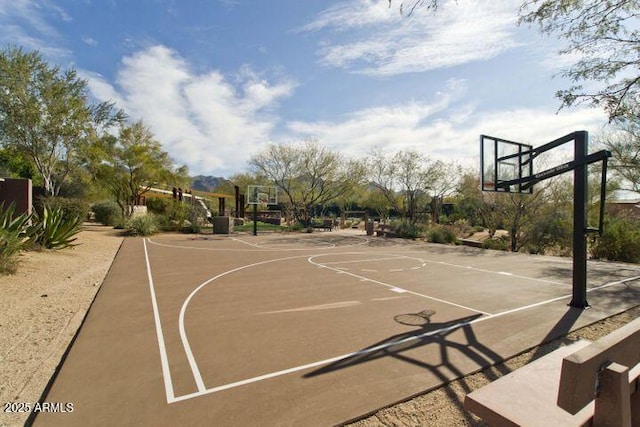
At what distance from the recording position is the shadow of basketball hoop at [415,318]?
548 centimetres

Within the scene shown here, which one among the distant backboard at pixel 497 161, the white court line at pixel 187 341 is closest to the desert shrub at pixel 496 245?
the distant backboard at pixel 497 161

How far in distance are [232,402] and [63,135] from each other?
60.8 feet

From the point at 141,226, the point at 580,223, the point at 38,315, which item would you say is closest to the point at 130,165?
the point at 141,226

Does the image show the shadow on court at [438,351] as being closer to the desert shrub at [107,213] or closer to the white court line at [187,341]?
the white court line at [187,341]

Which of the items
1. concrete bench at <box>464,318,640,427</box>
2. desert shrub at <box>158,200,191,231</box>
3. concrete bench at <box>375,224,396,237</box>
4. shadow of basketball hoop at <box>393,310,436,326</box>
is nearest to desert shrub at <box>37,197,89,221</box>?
desert shrub at <box>158,200,191,231</box>

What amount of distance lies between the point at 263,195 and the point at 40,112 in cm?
1569

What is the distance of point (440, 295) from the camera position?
736 cm

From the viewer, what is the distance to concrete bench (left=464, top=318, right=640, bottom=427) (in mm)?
1794

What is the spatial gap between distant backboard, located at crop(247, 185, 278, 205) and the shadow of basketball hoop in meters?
21.3

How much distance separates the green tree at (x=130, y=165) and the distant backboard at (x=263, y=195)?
8.44 m

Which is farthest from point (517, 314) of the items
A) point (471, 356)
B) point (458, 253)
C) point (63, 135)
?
point (63, 135)

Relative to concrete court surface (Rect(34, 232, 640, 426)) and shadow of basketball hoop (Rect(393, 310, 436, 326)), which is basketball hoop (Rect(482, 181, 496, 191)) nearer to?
concrete court surface (Rect(34, 232, 640, 426))

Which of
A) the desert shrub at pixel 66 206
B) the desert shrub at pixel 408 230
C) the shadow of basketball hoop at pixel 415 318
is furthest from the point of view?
the desert shrub at pixel 408 230

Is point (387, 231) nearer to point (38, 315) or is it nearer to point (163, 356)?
point (38, 315)
